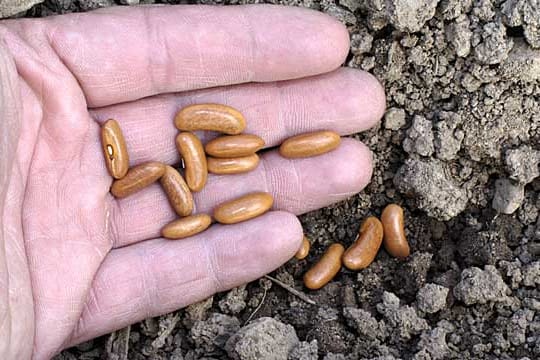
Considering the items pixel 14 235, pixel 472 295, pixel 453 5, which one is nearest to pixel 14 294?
pixel 14 235

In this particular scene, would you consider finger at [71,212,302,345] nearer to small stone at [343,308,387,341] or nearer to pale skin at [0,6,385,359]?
pale skin at [0,6,385,359]

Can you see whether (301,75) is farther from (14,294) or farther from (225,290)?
(14,294)

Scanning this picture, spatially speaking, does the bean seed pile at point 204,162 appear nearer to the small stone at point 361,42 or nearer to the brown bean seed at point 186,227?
the brown bean seed at point 186,227

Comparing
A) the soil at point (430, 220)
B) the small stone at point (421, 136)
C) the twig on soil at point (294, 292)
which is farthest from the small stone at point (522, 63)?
the twig on soil at point (294, 292)

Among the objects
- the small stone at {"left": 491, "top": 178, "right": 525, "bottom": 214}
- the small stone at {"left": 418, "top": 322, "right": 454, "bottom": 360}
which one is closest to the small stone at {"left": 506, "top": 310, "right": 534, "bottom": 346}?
the small stone at {"left": 418, "top": 322, "right": 454, "bottom": 360}

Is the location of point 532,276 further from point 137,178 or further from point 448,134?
point 137,178

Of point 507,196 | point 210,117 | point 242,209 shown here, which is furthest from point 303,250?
point 507,196
